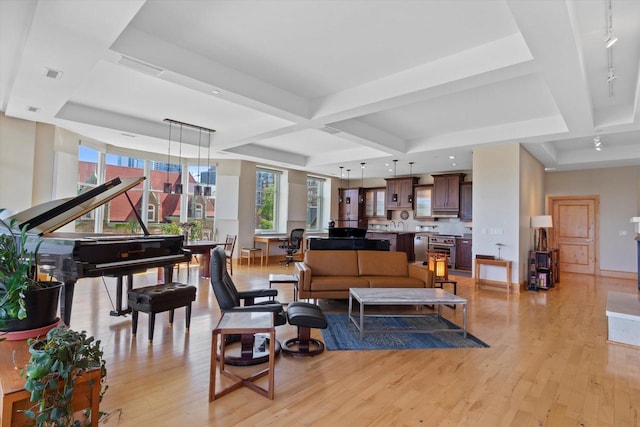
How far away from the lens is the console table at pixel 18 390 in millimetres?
1315

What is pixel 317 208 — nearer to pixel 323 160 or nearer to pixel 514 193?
pixel 323 160

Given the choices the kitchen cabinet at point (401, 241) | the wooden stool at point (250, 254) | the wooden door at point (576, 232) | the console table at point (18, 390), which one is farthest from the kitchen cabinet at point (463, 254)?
the console table at point (18, 390)

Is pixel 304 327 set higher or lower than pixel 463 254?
lower

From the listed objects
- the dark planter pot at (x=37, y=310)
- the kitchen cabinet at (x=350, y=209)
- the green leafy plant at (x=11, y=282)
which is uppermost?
the kitchen cabinet at (x=350, y=209)

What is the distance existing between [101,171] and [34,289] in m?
6.65

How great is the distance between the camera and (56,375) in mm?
1327

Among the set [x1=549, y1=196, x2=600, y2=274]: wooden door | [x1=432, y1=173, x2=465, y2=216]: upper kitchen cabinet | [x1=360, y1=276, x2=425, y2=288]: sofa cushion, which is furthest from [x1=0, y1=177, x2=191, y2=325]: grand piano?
[x1=549, y1=196, x2=600, y2=274]: wooden door

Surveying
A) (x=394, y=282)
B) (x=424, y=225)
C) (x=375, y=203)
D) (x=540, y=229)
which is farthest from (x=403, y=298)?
(x=375, y=203)

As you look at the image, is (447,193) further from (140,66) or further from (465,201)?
(140,66)

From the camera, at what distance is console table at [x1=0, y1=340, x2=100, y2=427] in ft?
4.32

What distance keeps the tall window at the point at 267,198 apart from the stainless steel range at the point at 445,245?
479 cm

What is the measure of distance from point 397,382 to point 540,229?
6.41m

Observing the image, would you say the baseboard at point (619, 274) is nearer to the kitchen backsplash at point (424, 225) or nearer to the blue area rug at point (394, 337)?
the kitchen backsplash at point (424, 225)

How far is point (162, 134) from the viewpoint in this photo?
21.0ft
